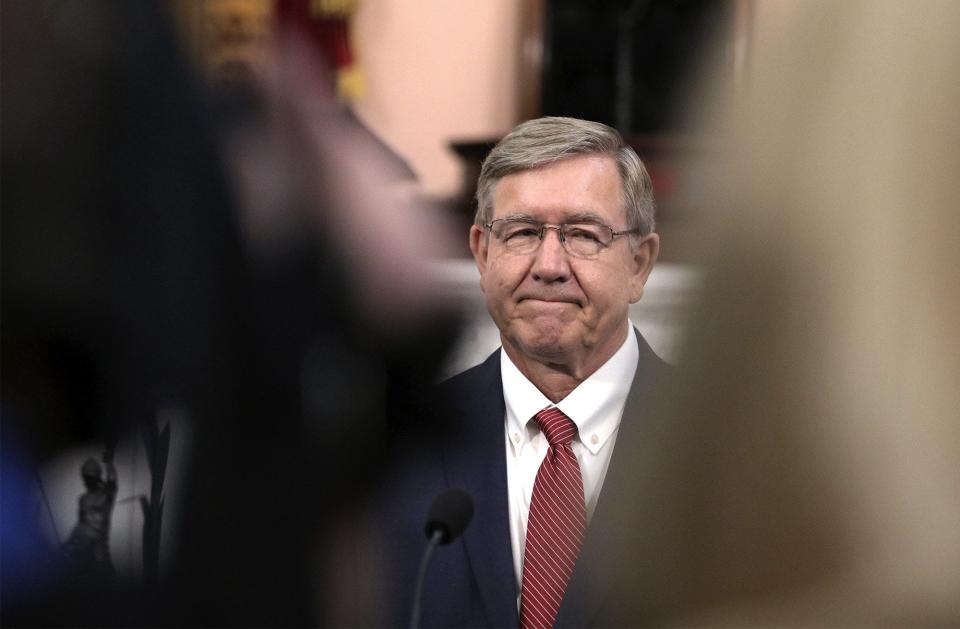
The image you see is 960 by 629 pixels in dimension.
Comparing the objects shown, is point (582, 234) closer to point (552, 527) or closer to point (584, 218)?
point (584, 218)

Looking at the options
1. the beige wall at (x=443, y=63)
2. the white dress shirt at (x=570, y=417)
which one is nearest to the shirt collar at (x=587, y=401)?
the white dress shirt at (x=570, y=417)

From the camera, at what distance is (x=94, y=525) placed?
320 mm

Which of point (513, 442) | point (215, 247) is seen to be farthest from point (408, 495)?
point (215, 247)

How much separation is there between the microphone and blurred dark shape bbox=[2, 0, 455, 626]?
17cm

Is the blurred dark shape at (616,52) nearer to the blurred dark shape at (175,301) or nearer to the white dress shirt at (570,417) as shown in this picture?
the white dress shirt at (570,417)

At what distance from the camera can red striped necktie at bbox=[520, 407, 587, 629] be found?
0.45 m

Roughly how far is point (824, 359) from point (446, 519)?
0.27 m

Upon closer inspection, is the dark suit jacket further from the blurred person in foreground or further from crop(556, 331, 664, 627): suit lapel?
the blurred person in foreground

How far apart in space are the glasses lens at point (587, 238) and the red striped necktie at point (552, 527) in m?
0.09

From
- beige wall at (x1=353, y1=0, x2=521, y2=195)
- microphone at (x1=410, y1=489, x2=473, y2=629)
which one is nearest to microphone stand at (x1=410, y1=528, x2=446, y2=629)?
microphone at (x1=410, y1=489, x2=473, y2=629)

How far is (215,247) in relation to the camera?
0.75 ft

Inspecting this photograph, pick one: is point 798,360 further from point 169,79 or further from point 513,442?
point 513,442

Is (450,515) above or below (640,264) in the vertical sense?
below

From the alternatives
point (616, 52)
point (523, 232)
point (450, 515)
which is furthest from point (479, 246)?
point (616, 52)
